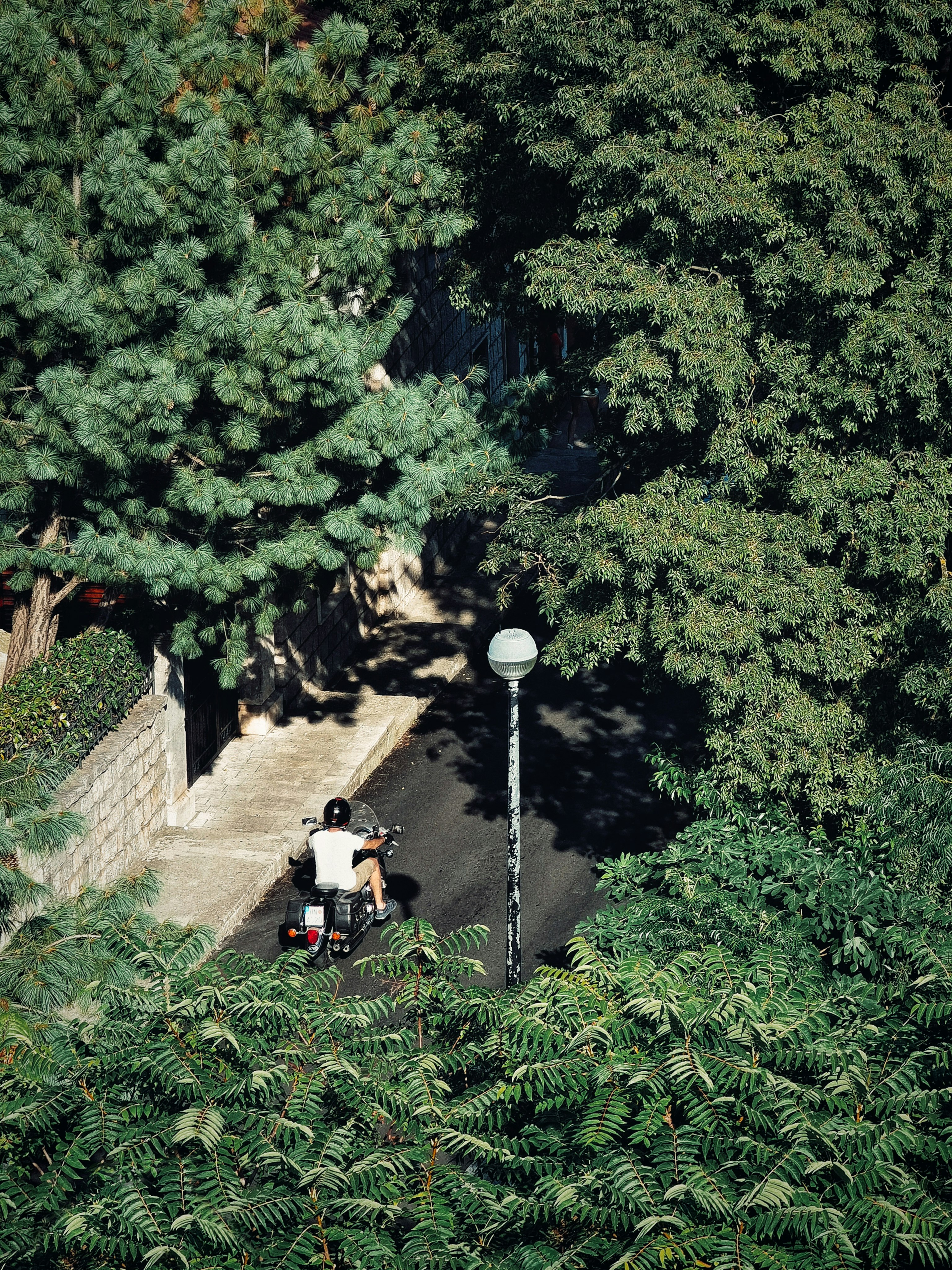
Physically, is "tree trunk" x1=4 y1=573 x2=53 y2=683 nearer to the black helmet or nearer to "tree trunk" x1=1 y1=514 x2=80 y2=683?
"tree trunk" x1=1 y1=514 x2=80 y2=683

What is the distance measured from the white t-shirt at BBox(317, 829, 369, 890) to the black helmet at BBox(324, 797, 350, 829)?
2.2 inches

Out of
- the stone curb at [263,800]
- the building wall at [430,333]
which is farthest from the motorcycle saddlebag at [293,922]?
the building wall at [430,333]

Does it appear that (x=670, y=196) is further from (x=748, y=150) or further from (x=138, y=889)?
(x=138, y=889)

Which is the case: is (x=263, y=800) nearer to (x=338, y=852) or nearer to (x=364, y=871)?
(x=364, y=871)

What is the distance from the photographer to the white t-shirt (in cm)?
1225

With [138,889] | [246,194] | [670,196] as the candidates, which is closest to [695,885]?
[138,889]

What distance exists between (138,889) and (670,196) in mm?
7302

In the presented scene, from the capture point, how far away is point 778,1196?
500 centimetres

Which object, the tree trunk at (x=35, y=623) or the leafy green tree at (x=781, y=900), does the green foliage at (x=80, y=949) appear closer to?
the leafy green tree at (x=781, y=900)

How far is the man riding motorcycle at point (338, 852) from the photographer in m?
12.3

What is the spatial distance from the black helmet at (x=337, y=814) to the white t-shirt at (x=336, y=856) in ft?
0.19

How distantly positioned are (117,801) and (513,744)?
5167 mm

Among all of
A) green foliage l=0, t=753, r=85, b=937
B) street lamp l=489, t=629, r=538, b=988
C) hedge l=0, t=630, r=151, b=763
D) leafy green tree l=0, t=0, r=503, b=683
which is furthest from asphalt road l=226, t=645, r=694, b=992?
green foliage l=0, t=753, r=85, b=937

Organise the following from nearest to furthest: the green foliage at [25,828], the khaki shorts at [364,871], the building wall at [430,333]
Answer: the green foliage at [25,828] → the khaki shorts at [364,871] → the building wall at [430,333]
